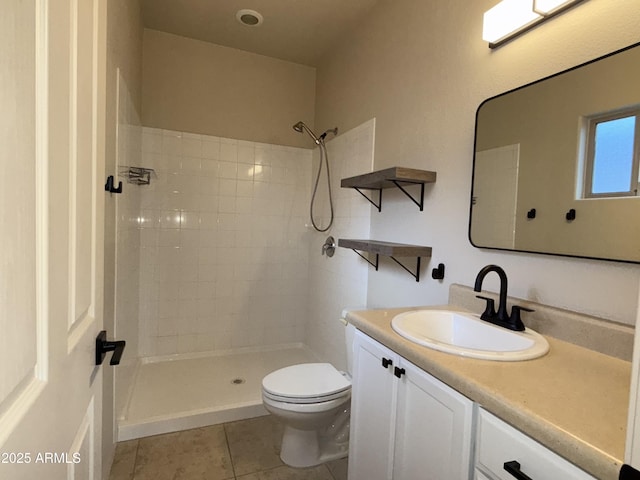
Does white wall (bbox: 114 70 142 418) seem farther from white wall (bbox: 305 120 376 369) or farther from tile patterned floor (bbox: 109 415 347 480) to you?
white wall (bbox: 305 120 376 369)

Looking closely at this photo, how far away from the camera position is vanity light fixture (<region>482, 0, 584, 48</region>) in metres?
1.12

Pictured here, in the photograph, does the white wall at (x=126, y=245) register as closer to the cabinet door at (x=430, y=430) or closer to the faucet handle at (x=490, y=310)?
the cabinet door at (x=430, y=430)

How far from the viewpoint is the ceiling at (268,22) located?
222 centimetres

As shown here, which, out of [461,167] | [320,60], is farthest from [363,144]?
[320,60]

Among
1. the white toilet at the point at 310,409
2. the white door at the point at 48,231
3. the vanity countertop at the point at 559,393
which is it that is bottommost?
the white toilet at the point at 310,409

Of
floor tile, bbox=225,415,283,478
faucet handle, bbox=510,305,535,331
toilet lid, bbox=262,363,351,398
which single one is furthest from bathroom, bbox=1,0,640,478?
floor tile, bbox=225,415,283,478

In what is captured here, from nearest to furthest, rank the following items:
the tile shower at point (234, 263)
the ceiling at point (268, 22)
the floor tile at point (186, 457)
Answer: the floor tile at point (186, 457) → the ceiling at point (268, 22) → the tile shower at point (234, 263)

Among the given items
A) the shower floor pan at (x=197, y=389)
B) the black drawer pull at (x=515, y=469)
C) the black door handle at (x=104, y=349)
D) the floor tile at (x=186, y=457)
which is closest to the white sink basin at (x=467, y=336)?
the black drawer pull at (x=515, y=469)

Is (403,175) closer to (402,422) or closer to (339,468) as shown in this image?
(402,422)

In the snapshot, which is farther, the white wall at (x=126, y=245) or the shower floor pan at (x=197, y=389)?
the shower floor pan at (x=197, y=389)

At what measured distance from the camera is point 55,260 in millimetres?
510

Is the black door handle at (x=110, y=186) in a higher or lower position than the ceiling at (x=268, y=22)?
lower

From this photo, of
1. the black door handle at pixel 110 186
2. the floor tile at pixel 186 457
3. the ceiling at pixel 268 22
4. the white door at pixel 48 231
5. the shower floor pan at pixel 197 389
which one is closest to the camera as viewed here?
the white door at pixel 48 231

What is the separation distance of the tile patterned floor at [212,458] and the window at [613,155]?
1.68 metres
